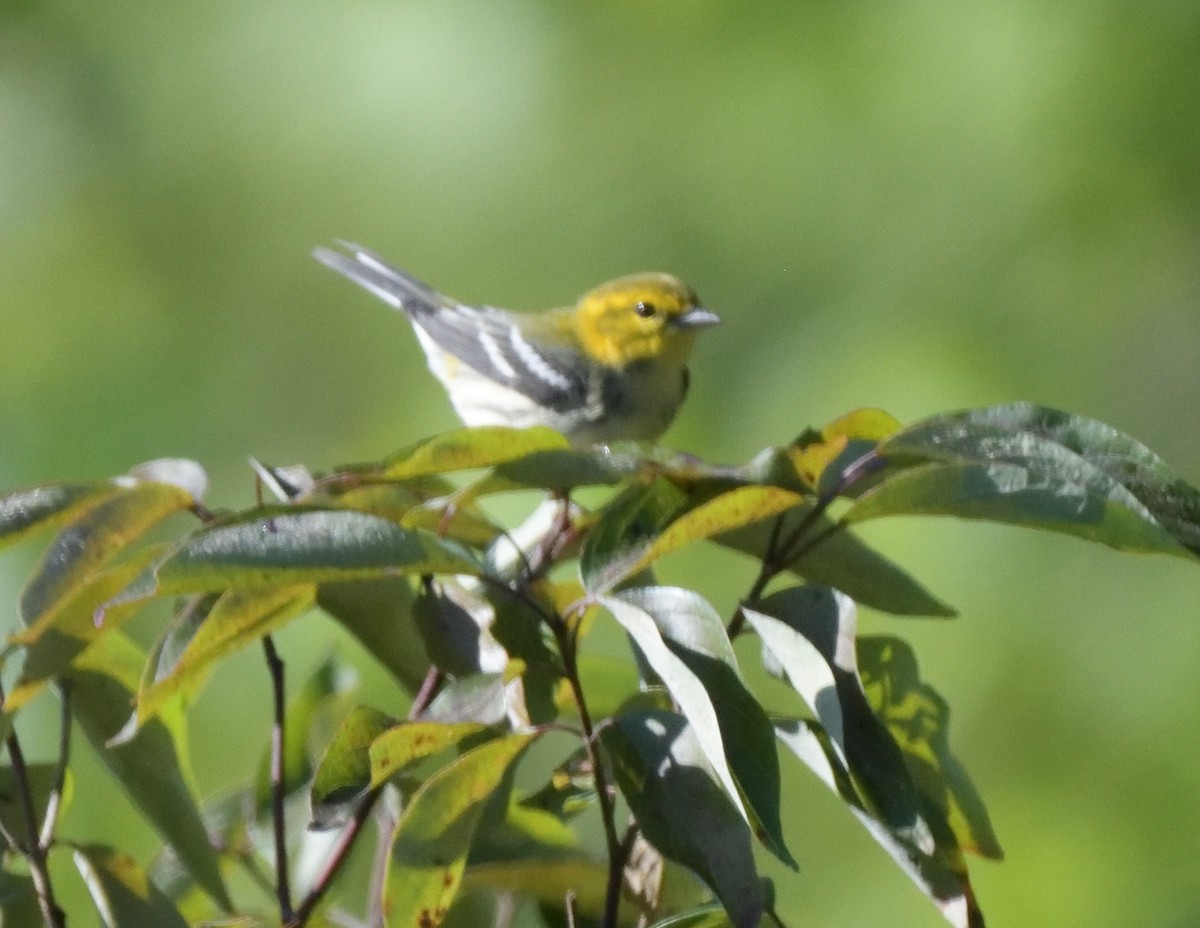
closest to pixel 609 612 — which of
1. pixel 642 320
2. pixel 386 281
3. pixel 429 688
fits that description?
pixel 429 688

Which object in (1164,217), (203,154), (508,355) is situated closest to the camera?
(1164,217)

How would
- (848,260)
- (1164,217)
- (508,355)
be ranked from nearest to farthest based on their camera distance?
(1164,217)
(848,260)
(508,355)

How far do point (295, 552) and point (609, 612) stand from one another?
195mm

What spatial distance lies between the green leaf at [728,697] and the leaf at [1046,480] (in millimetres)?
108

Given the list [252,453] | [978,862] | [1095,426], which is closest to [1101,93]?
[978,862]

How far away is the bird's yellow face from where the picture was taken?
95.7 inches

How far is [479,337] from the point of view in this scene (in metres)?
2.58

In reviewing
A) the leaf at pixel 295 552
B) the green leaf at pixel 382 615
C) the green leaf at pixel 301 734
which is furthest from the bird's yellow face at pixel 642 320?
the leaf at pixel 295 552

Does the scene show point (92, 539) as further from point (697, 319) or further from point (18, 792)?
point (697, 319)

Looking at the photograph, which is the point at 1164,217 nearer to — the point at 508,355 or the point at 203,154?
the point at 508,355

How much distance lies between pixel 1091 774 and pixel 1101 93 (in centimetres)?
112

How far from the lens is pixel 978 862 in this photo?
188 cm

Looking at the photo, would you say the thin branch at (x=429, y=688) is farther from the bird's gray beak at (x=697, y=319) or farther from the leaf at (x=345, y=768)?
the bird's gray beak at (x=697, y=319)

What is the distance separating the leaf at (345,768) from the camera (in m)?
0.70
